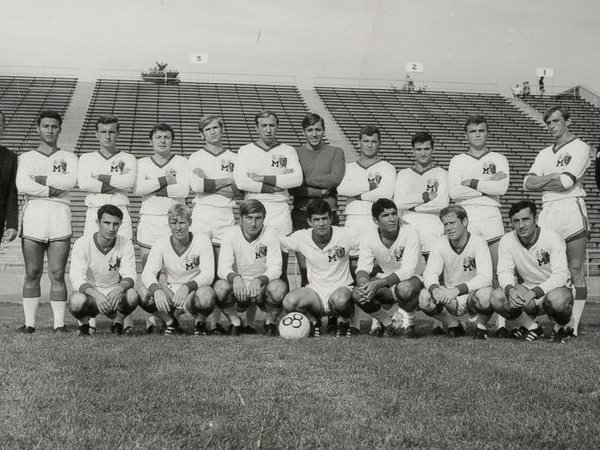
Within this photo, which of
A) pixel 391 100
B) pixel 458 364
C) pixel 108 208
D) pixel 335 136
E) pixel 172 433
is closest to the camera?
pixel 172 433

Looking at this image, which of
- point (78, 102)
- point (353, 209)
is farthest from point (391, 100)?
point (353, 209)

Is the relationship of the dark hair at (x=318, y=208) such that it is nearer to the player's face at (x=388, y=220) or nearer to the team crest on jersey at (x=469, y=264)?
the player's face at (x=388, y=220)

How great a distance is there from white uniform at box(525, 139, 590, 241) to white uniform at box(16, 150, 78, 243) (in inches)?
160

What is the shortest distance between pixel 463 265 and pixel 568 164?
1.22 metres

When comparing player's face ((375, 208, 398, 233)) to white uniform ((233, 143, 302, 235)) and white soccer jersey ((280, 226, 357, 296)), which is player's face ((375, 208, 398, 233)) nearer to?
white soccer jersey ((280, 226, 357, 296))

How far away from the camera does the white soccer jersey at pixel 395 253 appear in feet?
18.5

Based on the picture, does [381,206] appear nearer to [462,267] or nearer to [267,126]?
[462,267]

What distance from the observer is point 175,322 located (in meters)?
5.70

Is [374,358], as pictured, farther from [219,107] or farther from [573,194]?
[219,107]

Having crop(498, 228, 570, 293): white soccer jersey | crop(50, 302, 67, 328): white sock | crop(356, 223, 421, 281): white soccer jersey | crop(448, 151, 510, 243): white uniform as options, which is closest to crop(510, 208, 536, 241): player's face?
crop(498, 228, 570, 293): white soccer jersey

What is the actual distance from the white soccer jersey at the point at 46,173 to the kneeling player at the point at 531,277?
3.70m

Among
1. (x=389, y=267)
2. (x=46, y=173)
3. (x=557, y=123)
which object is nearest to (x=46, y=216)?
(x=46, y=173)

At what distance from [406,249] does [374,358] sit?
1.66 m

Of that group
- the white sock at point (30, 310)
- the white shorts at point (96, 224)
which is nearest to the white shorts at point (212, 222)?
the white shorts at point (96, 224)
